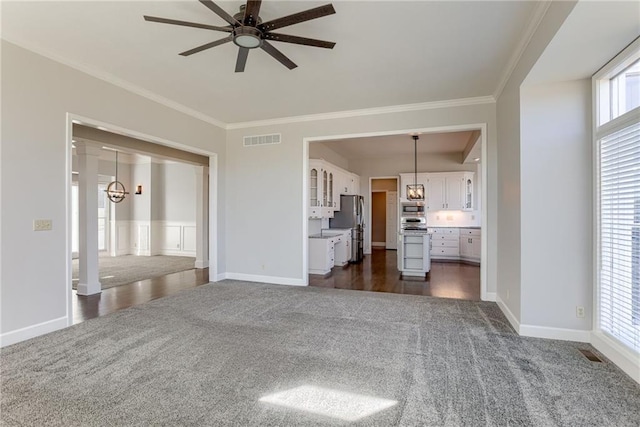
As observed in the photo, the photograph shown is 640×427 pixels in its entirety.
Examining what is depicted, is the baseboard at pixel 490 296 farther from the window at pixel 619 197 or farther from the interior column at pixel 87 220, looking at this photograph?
the interior column at pixel 87 220

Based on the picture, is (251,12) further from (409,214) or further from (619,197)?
(409,214)

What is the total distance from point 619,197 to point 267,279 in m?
4.80

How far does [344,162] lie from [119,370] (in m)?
7.98

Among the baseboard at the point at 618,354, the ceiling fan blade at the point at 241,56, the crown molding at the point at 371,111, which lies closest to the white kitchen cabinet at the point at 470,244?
the crown molding at the point at 371,111

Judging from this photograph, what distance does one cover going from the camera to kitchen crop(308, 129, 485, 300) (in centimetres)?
612

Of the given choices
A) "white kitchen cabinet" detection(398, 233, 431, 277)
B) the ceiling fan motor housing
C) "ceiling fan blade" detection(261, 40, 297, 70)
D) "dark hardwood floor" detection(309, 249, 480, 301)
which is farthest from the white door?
the ceiling fan motor housing

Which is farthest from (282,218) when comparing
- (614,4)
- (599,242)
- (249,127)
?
(614,4)

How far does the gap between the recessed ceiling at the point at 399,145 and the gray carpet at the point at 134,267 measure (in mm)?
4719

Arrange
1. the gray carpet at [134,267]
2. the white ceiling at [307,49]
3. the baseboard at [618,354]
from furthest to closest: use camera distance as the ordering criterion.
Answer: the gray carpet at [134,267], the white ceiling at [307,49], the baseboard at [618,354]

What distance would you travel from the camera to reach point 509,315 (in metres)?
3.62

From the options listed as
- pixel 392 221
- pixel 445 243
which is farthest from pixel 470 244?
pixel 392 221

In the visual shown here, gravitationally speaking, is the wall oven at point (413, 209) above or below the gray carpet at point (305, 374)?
above

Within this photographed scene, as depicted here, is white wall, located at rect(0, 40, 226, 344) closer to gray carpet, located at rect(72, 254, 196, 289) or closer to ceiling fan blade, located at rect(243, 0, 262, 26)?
gray carpet, located at rect(72, 254, 196, 289)

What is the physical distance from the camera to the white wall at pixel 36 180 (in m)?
2.98
